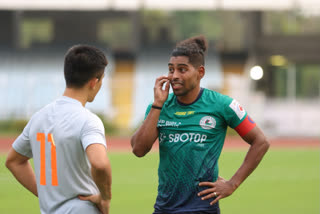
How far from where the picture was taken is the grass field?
9367mm

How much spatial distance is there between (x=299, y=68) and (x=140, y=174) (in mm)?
19006

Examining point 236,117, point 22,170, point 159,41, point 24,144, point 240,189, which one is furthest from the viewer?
point 159,41

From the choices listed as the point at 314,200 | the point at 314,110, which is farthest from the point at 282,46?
the point at 314,200

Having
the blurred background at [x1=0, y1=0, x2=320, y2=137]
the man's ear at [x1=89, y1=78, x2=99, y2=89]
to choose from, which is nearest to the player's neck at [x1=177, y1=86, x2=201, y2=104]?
the man's ear at [x1=89, y1=78, x2=99, y2=89]

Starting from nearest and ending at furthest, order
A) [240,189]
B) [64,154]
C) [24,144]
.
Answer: [64,154]
[24,144]
[240,189]

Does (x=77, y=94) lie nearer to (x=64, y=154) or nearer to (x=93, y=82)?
(x=93, y=82)

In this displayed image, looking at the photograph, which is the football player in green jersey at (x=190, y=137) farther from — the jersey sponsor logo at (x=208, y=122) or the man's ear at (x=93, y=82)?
the man's ear at (x=93, y=82)

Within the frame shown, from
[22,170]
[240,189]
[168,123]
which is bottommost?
[240,189]

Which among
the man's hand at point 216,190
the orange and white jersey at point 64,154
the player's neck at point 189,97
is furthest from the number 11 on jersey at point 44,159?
the player's neck at point 189,97

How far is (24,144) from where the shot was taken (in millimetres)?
3732

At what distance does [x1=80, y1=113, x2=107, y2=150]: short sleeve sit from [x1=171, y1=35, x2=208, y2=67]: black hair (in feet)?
3.84

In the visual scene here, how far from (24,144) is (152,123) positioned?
0.97 meters

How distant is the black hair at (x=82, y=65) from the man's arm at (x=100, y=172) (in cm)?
47

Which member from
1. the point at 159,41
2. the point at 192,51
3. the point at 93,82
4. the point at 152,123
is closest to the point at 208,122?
the point at 152,123
